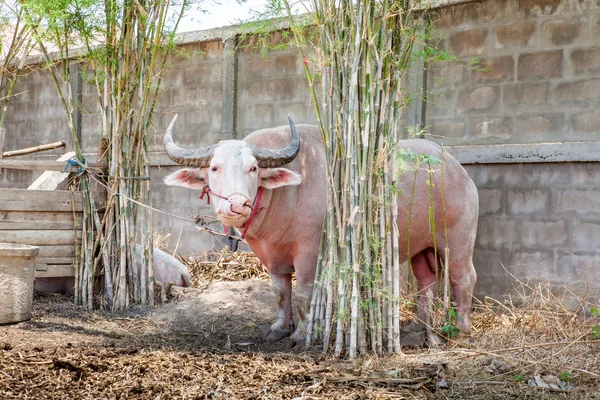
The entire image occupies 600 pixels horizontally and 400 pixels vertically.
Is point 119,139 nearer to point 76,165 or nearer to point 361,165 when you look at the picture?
point 76,165

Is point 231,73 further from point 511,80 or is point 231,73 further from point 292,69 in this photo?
point 511,80

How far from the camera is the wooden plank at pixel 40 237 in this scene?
5.92 meters

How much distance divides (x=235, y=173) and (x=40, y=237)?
235cm

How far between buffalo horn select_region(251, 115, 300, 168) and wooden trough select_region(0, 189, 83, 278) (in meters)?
2.17

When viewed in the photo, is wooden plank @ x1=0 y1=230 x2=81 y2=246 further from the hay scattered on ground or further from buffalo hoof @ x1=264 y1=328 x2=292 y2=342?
buffalo hoof @ x1=264 y1=328 x2=292 y2=342

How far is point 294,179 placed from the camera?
4.79 metres

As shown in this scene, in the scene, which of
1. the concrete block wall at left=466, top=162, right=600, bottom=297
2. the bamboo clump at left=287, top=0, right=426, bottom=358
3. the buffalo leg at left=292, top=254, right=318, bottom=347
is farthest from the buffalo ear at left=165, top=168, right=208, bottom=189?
the concrete block wall at left=466, top=162, right=600, bottom=297

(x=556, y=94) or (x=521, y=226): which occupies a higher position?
(x=556, y=94)

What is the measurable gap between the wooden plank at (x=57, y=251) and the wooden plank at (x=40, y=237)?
35 millimetres

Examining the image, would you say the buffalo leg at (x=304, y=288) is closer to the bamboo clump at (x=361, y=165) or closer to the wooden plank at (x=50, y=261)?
the bamboo clump at (x=361, y=165)

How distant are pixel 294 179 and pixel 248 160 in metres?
0.34

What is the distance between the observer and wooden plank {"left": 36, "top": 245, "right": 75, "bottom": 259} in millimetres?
6078

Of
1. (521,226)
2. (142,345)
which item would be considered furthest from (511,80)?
(142,345)

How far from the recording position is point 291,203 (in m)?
4.99
